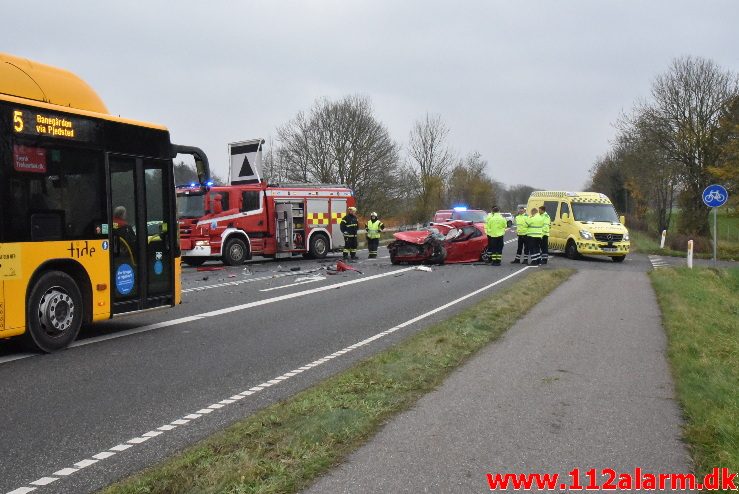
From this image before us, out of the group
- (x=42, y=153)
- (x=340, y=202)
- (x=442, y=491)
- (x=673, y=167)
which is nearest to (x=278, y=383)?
(x=442, y=491)

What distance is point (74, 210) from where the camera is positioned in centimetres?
783

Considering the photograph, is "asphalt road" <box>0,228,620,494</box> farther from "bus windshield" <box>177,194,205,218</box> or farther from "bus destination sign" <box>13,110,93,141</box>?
"bus windshield" <box>177,194,205,218</box>

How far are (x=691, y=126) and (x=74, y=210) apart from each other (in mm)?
37434

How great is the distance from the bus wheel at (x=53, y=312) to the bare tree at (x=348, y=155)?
139 feet

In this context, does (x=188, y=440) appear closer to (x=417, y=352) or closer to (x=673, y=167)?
(x=417, y=352)

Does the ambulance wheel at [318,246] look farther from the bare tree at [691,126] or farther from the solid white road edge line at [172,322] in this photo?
the bare tree at [691,126]

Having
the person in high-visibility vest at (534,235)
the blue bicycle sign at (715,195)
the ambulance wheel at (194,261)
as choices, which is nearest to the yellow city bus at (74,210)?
the ambulance wheel at (194,261)

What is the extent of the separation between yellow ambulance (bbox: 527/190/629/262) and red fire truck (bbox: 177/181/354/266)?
7.75m

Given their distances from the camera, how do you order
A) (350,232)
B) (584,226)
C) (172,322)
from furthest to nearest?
(350,232) → (584,226) → (172,322)

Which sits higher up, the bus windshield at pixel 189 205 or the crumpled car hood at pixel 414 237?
the bus windshield at pixel 189 205

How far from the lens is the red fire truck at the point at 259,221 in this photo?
2091 centimetres

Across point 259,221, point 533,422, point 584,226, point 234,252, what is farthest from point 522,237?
point 533,422

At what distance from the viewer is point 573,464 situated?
403cm

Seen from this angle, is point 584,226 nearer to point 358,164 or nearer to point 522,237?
point 522,237
